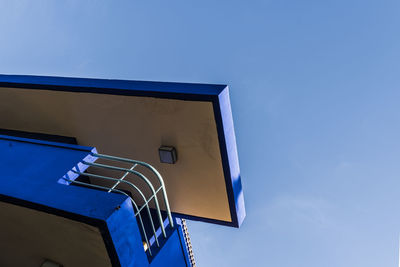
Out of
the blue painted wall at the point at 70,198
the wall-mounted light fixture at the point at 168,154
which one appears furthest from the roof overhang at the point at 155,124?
the blue painted wall at the point at 70,198

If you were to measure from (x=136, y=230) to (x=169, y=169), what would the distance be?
3.71 m

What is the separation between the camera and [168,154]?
8.34 m

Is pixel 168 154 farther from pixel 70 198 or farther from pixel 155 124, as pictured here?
pixel 70 198

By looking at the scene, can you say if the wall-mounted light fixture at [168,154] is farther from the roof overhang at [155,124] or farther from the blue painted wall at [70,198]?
the blue painted wall at [70,198]

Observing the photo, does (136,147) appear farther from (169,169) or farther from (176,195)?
(176,195)

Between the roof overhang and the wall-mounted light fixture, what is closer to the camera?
the roof overhang

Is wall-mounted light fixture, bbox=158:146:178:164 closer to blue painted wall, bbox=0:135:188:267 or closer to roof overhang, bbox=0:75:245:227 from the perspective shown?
roof overhang, bbox=0:75:245:227

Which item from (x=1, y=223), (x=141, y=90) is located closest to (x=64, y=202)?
(x=1, y=223)

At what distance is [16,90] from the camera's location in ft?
29.9

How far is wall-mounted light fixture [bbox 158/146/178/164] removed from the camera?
8320 mm

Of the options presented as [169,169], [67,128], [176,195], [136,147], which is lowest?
[176,195]

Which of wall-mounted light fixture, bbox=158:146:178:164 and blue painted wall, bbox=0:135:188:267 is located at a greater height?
blue painted wall, bbox=0:135:188:267

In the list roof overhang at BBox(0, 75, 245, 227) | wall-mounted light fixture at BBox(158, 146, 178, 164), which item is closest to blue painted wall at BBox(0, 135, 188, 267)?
roof overhang at BBox(0, 75, 245, 227)

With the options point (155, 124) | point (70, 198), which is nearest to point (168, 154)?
point (155, 124)
